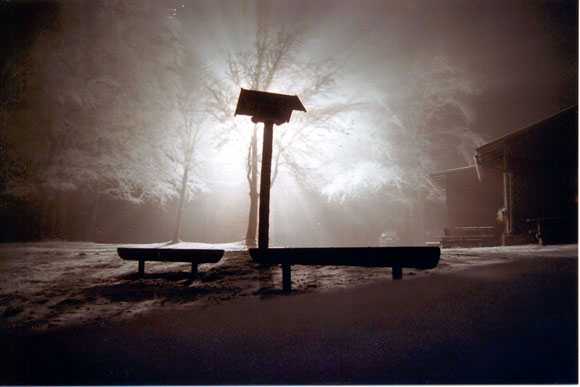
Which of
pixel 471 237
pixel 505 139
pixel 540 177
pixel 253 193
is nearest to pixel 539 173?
pixel 540 177

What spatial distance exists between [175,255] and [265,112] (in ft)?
9.88

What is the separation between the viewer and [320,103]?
15.0 meters

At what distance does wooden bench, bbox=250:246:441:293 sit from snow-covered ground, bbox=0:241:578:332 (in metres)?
0.47

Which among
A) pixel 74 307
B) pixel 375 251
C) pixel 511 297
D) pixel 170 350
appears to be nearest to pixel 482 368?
pixel 511 297

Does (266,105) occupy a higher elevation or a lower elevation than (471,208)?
higher

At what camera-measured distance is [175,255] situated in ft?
18.3

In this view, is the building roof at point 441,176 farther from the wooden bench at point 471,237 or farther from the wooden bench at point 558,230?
the wooden bench at point 558,230

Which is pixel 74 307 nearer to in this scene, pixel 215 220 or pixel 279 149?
pixel 279 149

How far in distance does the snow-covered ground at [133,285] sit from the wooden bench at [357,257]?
475mm

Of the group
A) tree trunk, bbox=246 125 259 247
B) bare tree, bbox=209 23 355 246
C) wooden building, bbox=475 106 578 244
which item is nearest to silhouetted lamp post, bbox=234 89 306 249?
tree trunk, bbox=246 125 259 247

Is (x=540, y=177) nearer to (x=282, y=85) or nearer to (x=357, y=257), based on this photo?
(x=282, y=85)

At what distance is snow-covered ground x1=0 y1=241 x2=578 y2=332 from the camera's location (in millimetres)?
3871

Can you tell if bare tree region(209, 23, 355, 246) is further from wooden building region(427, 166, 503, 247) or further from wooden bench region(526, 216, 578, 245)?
wooden bench region(526, 216, 578, 245)

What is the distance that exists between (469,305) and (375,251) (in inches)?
42.7
